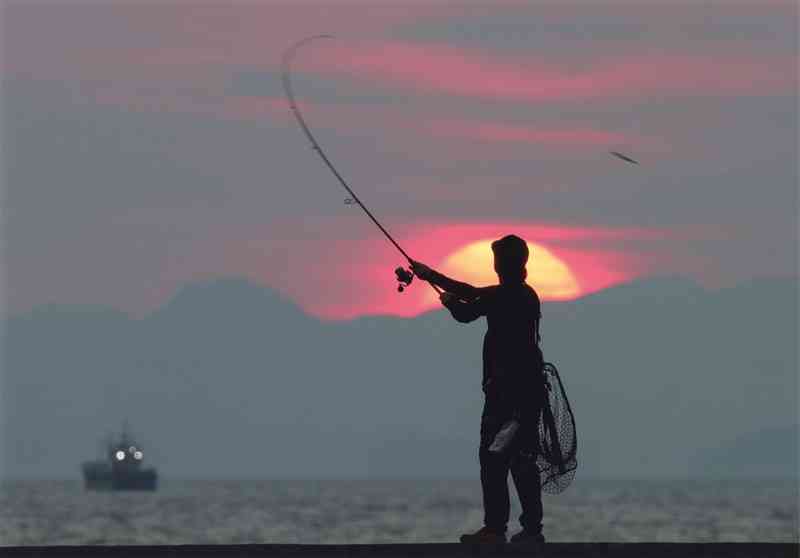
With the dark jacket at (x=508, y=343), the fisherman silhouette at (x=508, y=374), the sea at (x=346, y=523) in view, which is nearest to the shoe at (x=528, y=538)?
the fisherman silhouette at (x=508, y=374)

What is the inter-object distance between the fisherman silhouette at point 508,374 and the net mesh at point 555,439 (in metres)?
0.30

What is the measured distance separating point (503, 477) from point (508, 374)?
897mm

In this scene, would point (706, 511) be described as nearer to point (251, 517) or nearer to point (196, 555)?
point (251, 517)

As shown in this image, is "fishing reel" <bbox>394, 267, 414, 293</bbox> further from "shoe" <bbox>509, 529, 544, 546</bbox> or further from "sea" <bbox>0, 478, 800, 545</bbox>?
"sea" <bbox>0, 478, 800, 545</bbox>

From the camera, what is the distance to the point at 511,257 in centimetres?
1883

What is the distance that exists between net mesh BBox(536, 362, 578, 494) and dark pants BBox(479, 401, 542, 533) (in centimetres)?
30

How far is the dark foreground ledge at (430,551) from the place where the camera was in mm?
17141

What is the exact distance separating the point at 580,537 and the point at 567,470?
108587mm

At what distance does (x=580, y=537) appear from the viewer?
126875mm

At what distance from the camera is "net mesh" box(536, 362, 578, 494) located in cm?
1917

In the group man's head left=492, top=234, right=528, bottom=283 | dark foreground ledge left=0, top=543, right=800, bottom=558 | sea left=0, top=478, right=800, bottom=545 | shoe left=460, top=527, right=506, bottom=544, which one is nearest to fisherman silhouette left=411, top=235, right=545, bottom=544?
man's head left=492, top=234, right=528, bottom=283

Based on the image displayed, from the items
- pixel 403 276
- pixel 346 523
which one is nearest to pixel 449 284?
pixel 403 276

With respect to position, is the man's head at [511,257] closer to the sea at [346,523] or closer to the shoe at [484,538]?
the shoe at [484,538]

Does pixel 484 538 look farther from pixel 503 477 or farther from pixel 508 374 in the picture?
pixel 508 374
